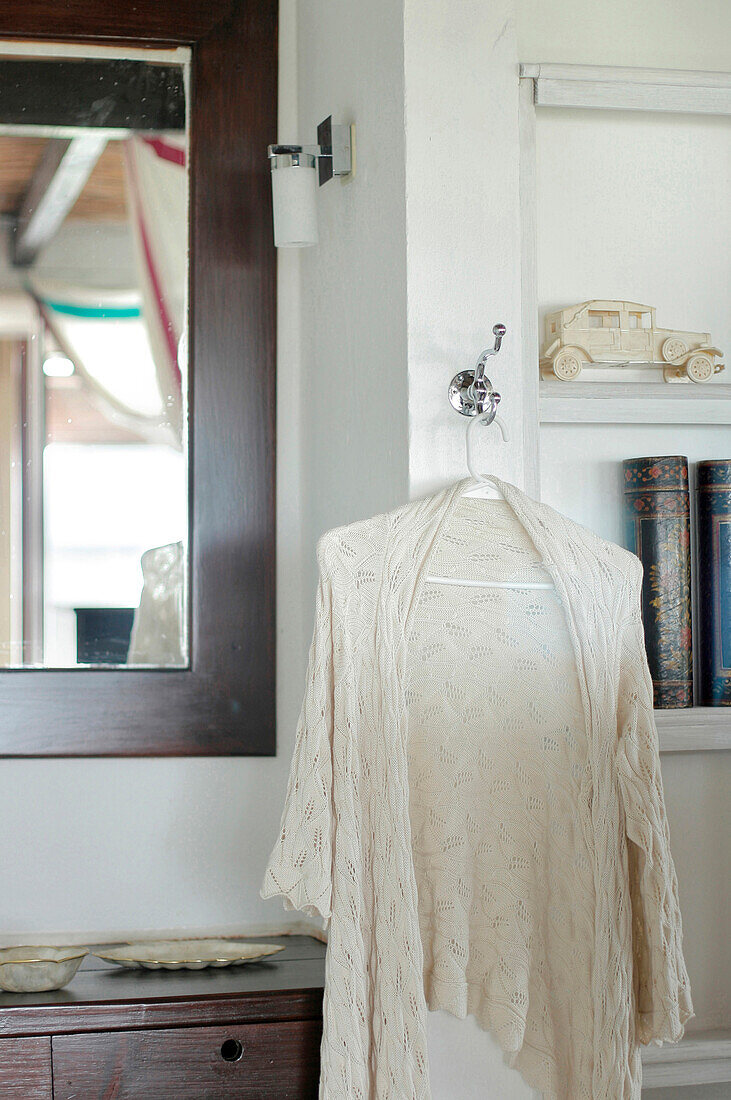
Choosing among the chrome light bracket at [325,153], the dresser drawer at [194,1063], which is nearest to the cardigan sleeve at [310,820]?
the dresser drawer at [194,1063]

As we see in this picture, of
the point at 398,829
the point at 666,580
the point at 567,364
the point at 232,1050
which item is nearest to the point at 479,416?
the point at 567,364

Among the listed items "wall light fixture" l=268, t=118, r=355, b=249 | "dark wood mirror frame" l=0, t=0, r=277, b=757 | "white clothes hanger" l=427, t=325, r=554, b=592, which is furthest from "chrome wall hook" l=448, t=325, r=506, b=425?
"dark wood mirror frame" l=0, t=0, r=277, b=757

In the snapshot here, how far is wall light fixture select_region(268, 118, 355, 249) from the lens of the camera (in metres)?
1.66

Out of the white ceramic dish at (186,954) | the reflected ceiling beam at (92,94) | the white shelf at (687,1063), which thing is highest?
the reflected ceiling beam at (92,94)

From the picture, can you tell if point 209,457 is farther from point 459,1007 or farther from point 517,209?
point 459,1007

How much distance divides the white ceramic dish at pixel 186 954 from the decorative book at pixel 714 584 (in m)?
0.78

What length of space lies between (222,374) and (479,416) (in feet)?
2.16

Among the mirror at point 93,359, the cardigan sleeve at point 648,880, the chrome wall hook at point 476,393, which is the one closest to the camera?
the cardigan sleeve at point 648,880

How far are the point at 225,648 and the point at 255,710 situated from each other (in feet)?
0.40

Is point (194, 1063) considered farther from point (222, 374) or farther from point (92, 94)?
point (92, 94)

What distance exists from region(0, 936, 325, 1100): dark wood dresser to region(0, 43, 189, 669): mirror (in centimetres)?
59

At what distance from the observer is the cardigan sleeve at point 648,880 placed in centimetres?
120

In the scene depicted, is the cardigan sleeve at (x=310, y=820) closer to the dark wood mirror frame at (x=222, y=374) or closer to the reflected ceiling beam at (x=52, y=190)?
the dark wood mirror frame at (x=222, y=374)

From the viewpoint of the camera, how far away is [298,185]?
1661 millimetres
